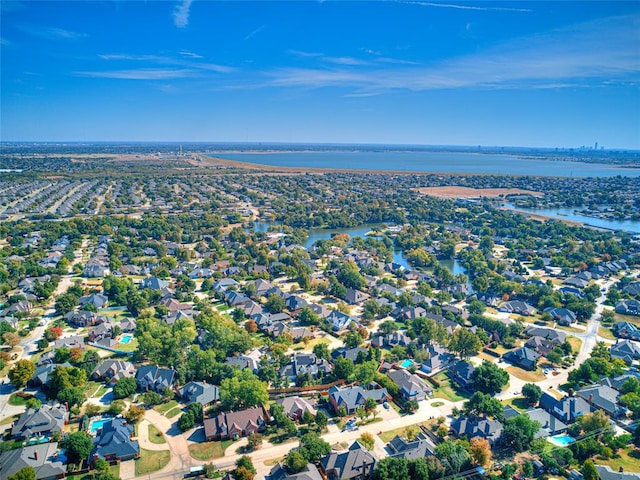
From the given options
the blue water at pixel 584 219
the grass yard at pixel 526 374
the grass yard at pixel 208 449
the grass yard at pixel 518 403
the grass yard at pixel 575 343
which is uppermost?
the blue water at pixel 584 219

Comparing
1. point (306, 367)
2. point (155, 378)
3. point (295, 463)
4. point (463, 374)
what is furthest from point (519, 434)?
point (155, 378)

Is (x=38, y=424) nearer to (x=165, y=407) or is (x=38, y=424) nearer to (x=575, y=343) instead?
(x=165, y=407)

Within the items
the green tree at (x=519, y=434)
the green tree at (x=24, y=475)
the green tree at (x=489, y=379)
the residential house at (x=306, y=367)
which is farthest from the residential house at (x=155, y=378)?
the green tree at (x=519, y=434)

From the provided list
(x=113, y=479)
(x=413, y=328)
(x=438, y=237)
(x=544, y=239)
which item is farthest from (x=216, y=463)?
(x=544, y=239)

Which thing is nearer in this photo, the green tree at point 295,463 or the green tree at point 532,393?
the green tree at point 295,463

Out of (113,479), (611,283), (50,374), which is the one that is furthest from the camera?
(611,283)

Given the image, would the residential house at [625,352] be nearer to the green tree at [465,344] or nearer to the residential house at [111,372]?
the green tree at [465,344]

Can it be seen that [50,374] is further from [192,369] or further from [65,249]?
[65,249]
